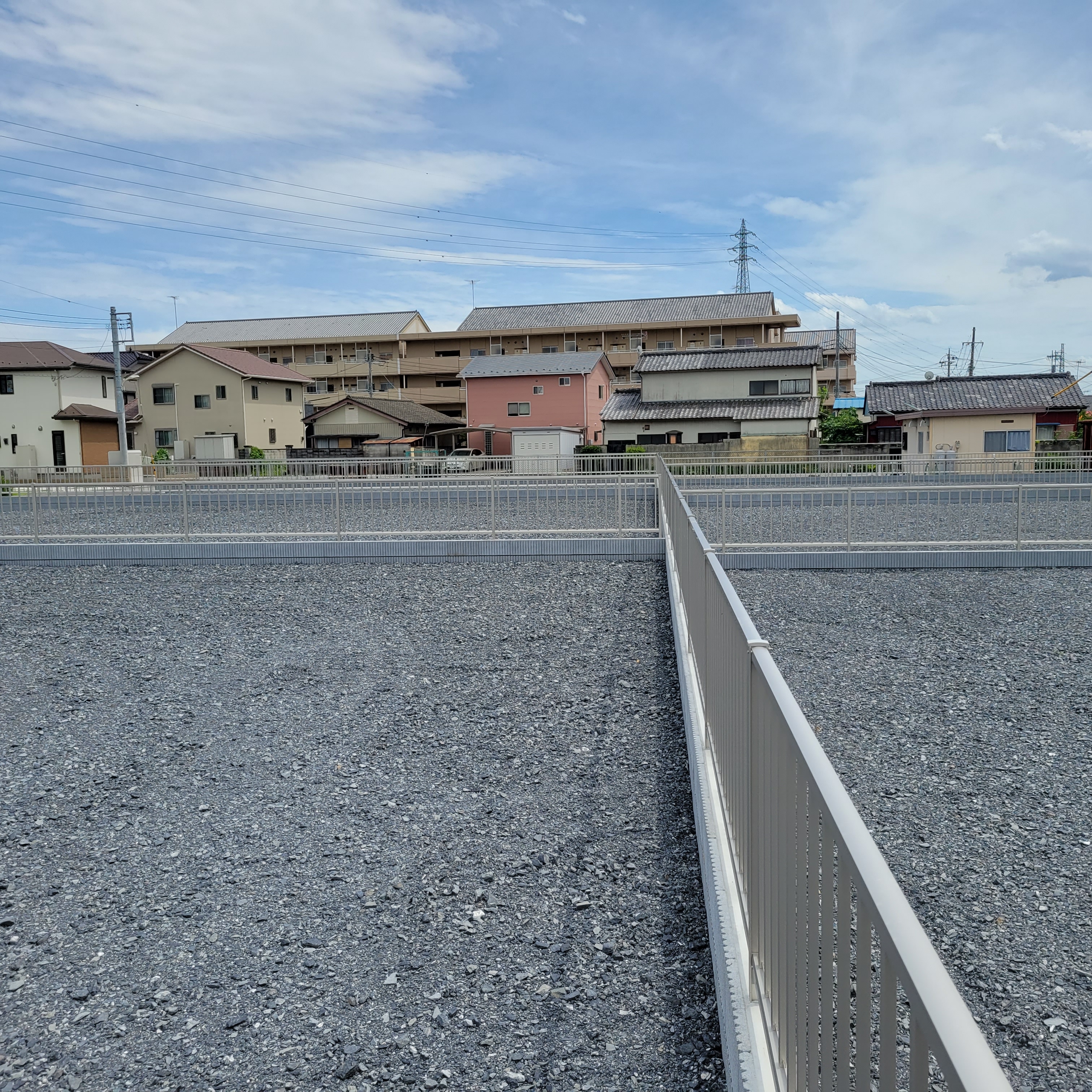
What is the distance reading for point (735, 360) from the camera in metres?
46.4

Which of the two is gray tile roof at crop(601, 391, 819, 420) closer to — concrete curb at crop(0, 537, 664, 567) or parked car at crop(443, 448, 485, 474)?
parked car at crop(443, 448, 485, 474)

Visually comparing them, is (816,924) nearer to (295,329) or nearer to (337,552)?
(337,552)

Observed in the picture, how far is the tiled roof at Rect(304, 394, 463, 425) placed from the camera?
165 ft

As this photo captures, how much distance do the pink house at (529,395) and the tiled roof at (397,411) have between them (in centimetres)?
331

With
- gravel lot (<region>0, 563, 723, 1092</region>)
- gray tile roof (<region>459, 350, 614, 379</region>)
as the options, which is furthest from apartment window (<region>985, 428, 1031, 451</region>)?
gravel lot (<region>0, 563, 723, 1092</region>)

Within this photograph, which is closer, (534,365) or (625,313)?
(534,365)

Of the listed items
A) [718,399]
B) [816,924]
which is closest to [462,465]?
[718,399]

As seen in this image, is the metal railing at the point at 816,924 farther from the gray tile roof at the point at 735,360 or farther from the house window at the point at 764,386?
the house window at the point at 764,386

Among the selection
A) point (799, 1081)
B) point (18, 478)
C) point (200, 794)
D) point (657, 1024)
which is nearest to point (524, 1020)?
point (657, 1024)

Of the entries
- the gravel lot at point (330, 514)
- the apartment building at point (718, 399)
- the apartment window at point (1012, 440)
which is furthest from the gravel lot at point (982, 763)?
Result: the apartment building at point (718, 399)

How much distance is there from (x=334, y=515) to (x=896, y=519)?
10192mm

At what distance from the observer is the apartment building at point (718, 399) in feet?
146

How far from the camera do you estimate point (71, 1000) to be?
3566 millimetres

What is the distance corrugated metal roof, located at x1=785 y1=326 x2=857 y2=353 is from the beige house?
42479 mm
